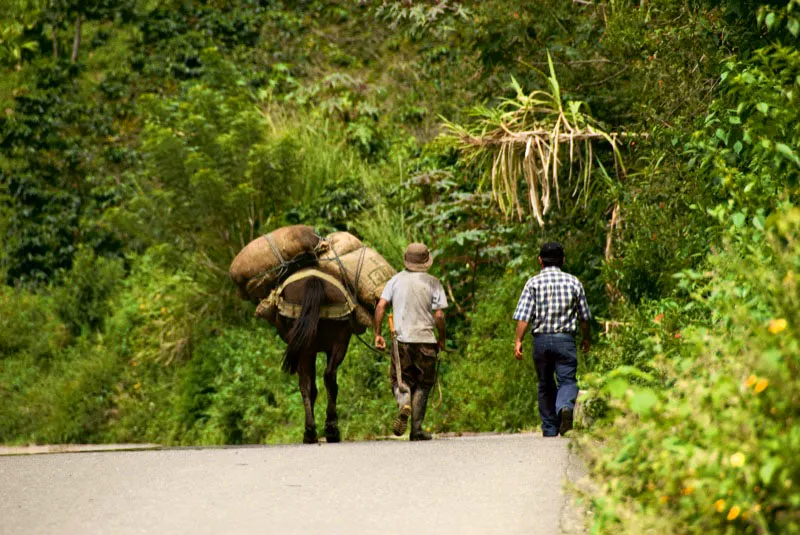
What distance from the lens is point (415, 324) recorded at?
40.2 feet

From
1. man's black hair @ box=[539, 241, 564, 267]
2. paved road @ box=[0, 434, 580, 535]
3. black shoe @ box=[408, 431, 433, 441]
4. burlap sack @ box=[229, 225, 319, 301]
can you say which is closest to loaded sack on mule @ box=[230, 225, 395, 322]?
burlap sack @ box=[229, 225, 319, 301]

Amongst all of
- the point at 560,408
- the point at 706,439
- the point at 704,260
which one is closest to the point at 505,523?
the point at 706,439

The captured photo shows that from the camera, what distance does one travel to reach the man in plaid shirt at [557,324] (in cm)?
1215

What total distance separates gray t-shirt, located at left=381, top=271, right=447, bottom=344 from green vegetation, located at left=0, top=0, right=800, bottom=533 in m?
1.84

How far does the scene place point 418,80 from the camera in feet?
80.7

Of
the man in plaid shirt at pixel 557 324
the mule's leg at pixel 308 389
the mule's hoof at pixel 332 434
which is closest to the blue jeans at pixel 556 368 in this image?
the man in plaid shirt at pixel 557 324

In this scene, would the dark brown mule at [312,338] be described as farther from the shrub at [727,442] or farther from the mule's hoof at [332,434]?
the shrub at [727,442]

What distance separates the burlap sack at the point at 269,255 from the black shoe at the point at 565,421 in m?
3.21

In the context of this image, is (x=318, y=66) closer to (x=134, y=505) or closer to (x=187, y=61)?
(x=187, y=61)

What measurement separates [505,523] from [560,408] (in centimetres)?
543

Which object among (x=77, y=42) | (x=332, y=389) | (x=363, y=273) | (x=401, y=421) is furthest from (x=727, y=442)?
(x=77, y=42)

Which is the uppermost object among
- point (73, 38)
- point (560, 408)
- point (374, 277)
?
point (73, 38)

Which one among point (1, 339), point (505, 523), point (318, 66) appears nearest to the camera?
point (505, 523)

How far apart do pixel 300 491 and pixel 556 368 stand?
471 cm
